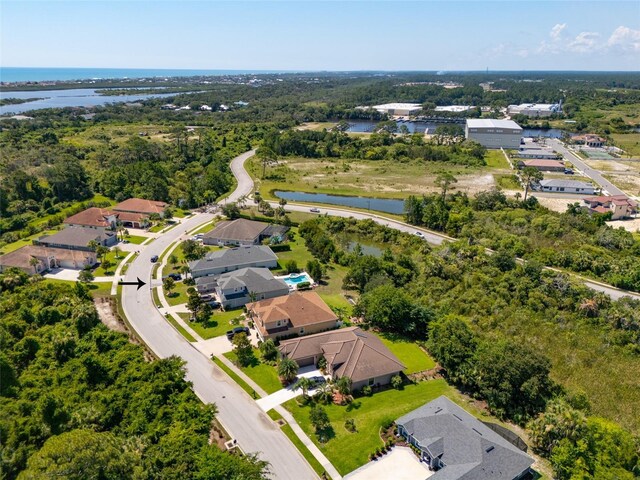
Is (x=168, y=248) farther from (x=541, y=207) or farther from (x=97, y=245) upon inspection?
(x=541, y=207)

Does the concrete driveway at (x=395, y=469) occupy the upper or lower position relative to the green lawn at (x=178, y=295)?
lower

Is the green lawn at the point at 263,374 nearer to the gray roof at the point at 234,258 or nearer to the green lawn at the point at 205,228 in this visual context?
the gray roof at the point at 234,258

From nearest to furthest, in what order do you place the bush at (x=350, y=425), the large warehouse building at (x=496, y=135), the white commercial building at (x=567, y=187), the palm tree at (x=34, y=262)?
the bush at (x=350, y=425), the palm tree at (x=34, y=262), the white commercial building at (x=567, y=187), the large warehouse building at (x=496, y=135)

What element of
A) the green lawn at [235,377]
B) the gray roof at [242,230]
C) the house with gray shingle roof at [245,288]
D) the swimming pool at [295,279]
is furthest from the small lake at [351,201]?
the green lawn at [235,377]

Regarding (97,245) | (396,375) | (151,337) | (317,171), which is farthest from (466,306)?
(317,171)

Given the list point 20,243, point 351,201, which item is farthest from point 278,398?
point 351,201

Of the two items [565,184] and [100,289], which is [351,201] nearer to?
[565,184]
